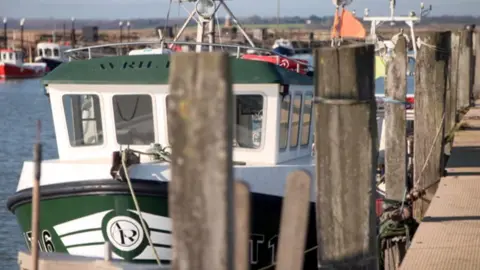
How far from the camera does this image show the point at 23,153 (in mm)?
26094

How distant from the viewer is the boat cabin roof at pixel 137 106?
36.4 feet

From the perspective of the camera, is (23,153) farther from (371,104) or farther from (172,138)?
(172,138)

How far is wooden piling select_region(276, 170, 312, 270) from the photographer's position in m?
6.12

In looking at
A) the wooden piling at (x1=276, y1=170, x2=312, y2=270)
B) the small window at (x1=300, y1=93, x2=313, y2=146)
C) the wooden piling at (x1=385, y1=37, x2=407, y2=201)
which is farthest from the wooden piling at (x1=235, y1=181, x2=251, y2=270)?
the small window at (x1=300, y1=93, x2=313, y2=146)

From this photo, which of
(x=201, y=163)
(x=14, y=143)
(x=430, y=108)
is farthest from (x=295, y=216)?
(x=14, y=143)

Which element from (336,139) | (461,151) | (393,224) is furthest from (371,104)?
(461,151)

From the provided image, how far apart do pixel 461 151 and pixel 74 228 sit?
19.9 ft

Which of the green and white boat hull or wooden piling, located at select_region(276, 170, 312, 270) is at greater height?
wooden piling, located at select_region(276, 170, 312, 270)

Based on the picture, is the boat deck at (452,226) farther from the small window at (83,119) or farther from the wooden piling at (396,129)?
the small window at (83,119)

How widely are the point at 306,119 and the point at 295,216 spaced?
6.27 m

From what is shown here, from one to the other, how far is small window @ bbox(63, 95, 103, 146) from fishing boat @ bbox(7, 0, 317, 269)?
0.4 inches

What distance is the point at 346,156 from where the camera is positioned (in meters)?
7.06

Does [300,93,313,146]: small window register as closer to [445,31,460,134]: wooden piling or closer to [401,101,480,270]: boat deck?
[401,101,480,270]: boat deck

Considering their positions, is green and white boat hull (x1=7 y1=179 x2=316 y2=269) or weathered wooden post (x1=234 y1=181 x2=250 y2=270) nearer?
weathered wooden post (x1=234 y1=181 x2=250 y2=270)
